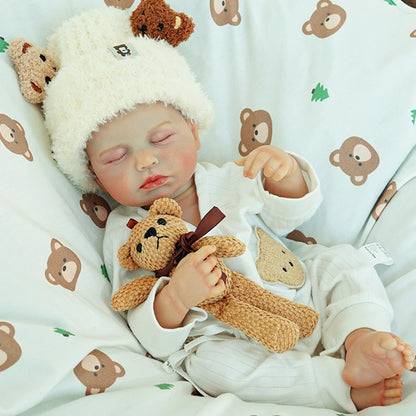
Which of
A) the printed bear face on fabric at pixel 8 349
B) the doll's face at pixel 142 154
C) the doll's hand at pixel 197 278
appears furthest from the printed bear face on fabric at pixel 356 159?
the printed bear face on fabric at pixel 8 349

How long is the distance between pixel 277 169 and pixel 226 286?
0.93 ft

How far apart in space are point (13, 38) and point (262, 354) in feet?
3.00

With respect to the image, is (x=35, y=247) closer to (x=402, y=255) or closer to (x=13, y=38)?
(x=13, y=38)

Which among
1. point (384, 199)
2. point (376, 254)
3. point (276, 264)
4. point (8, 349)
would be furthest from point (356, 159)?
point (8, 349)

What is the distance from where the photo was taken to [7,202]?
0.92 meters

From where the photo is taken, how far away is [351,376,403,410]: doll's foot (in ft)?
2.80

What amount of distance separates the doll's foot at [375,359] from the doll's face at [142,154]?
0.49 metres

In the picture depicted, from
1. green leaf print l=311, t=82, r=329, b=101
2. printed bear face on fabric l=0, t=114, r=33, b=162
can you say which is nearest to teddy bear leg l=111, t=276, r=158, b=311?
printed bear face on fabric l=0, t=114, r=33, b=162

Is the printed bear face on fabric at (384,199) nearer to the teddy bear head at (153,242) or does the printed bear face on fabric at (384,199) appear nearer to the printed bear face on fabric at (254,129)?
the printed bear face on fabric at (254,129)

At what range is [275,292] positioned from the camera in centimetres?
105

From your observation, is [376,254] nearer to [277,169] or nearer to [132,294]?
[277,169]

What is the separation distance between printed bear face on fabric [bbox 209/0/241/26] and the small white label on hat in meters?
0.34

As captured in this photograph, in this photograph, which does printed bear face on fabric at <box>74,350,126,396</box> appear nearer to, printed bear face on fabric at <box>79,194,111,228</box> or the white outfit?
→ the white outfit

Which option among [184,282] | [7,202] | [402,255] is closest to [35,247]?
[7,202]
